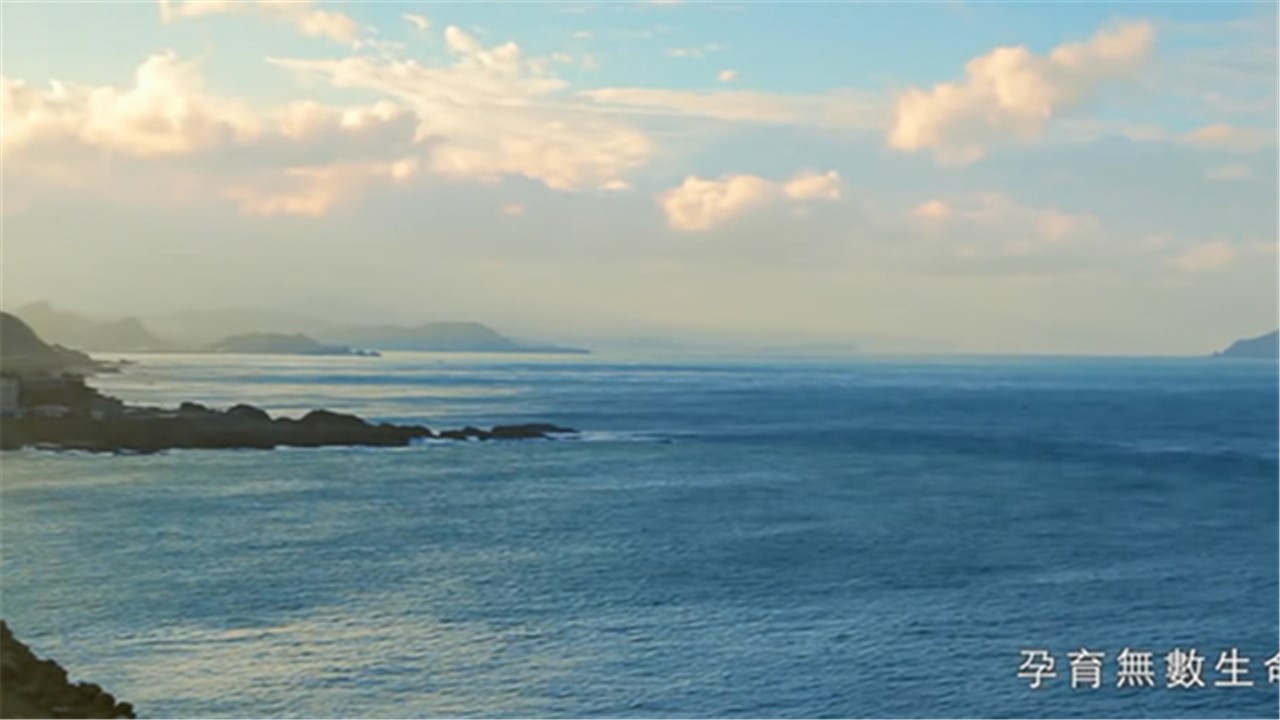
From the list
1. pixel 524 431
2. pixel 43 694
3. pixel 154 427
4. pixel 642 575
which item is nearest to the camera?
pixel 43 694

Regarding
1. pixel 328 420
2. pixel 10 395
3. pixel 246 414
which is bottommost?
pixel 328 420

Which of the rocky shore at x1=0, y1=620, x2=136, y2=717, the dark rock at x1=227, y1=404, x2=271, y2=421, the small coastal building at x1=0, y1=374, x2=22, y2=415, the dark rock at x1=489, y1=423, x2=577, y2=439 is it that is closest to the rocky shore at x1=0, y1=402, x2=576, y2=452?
the dark rock at x1=227, y1=404, x2=271, y2=421

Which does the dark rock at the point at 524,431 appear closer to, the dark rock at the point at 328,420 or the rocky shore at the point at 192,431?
the rocky shore at the point at 192,431

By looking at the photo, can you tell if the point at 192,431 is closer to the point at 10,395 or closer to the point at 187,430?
the point at 187,430

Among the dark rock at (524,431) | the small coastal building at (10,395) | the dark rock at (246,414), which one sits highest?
the small coastal building at (10,395)

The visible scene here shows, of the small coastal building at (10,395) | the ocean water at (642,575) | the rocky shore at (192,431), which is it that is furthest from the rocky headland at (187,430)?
the ocean water at (642,575)

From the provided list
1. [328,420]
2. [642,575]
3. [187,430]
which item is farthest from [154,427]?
[642,575]

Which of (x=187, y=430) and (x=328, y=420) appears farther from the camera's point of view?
(x=328, y=420)
